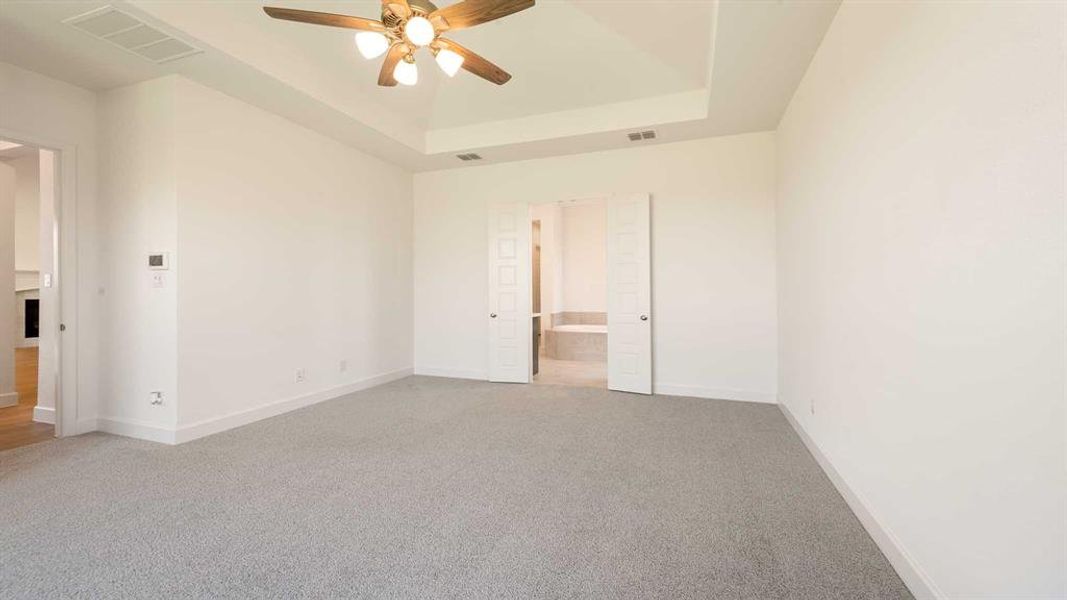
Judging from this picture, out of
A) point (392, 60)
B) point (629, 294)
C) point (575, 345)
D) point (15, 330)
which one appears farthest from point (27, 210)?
point (629, 294)

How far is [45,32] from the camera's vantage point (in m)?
2.88

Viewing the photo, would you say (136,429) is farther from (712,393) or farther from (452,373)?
(712,393)

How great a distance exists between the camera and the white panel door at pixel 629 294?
16.5 ft

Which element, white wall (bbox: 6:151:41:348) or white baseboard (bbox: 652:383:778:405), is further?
white wall (bbox: 6:151:41:348)

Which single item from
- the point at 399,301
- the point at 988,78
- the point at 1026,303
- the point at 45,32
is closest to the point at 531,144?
the point at 399,301

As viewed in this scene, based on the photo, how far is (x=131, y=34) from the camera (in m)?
2.88

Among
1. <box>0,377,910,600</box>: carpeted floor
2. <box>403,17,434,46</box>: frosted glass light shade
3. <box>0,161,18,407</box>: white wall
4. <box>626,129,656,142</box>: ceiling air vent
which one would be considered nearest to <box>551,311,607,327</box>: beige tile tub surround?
<box>626,129,656,142</box>: ceiling air vent

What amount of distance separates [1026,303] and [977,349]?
0.24 meters

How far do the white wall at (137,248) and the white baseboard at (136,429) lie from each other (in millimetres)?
14

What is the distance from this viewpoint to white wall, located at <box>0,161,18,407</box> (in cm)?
461

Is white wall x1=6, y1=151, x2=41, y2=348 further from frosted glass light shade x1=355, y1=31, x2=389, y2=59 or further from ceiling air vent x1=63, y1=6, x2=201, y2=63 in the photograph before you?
frosted glass light shade x1=355, y1=31, x2=389, y2=59

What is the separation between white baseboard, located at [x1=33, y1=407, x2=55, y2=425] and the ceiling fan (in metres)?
4.17

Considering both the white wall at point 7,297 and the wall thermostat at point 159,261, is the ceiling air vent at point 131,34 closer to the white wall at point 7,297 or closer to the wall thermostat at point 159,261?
the wall thermostat at point 159,261

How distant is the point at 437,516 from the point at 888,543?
78.5 inches
